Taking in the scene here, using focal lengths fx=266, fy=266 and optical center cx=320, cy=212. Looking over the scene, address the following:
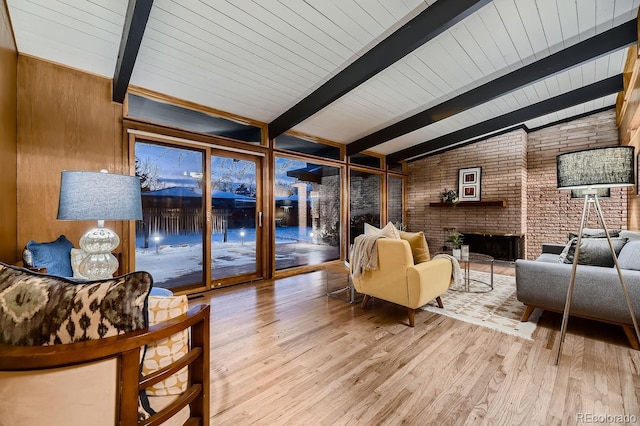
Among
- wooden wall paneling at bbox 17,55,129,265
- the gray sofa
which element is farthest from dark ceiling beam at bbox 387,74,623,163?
wooden wall paneling at bbox 17,55,129,265

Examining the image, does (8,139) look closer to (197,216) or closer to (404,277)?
(197,216)

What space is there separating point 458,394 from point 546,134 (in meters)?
6.33

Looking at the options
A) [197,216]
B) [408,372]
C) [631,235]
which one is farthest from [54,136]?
[631,235]

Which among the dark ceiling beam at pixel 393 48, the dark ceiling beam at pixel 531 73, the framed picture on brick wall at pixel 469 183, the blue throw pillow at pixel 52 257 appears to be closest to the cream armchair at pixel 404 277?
the dark ceiling beam at pixel 393 48

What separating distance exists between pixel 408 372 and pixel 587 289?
5.89ft

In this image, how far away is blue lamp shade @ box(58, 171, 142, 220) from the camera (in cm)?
150

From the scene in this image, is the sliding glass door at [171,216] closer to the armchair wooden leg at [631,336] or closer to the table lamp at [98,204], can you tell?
the table lamp at [98,204]

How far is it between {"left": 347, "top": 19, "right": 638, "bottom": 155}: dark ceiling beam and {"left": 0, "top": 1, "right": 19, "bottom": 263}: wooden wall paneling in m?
4.74

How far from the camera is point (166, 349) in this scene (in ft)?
2.99

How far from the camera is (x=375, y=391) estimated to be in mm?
1658

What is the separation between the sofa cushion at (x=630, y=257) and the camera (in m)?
2.26

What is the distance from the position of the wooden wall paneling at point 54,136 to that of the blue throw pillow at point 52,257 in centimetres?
47

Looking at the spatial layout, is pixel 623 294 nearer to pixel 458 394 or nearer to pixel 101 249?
pixel 458 394

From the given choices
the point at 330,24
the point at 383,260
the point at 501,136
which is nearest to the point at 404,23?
the point at 330,24
